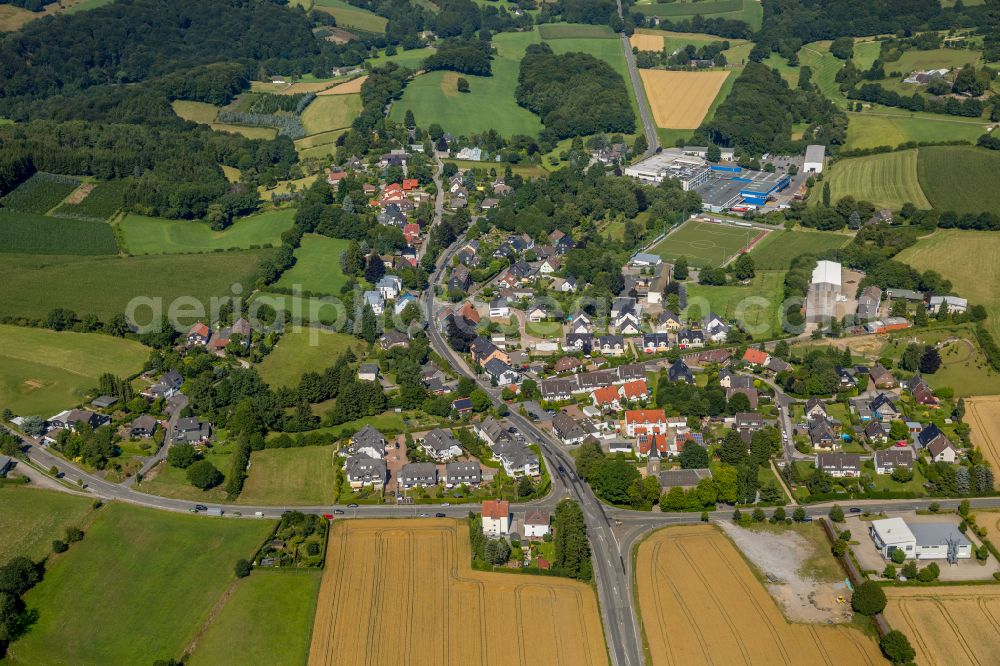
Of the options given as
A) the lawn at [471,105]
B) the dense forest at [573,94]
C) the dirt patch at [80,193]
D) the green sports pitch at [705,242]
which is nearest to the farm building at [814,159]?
the green sports pitch at [705,242]

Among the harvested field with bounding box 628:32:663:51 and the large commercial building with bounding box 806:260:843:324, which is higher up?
the large commercial building with bounding box 806:260:843:324

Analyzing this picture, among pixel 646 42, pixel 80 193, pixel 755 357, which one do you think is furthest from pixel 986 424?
pixel 646 42

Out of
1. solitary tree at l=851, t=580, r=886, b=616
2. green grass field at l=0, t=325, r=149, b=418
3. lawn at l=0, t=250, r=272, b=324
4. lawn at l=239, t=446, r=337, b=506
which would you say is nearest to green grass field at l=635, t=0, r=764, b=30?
lawn at l=0, t=250, r=272, b=324

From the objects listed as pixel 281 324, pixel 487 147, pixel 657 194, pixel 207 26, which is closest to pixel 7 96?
pixel 207 26

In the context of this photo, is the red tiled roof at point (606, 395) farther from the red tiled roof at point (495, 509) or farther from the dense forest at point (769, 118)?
the dense forest at point (769, 118)

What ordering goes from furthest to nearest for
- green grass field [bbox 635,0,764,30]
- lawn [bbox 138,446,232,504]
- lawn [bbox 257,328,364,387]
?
1. green grass field [bbox 635,0,764,30]
2. lawn [bbox 257,328,364,387]
3. lawn [bbox 138,446,232,504]

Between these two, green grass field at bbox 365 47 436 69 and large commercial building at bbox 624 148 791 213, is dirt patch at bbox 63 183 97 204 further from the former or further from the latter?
green grass field at bbox 365 47 436 69

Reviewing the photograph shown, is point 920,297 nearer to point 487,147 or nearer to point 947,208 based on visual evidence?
point 947,208
